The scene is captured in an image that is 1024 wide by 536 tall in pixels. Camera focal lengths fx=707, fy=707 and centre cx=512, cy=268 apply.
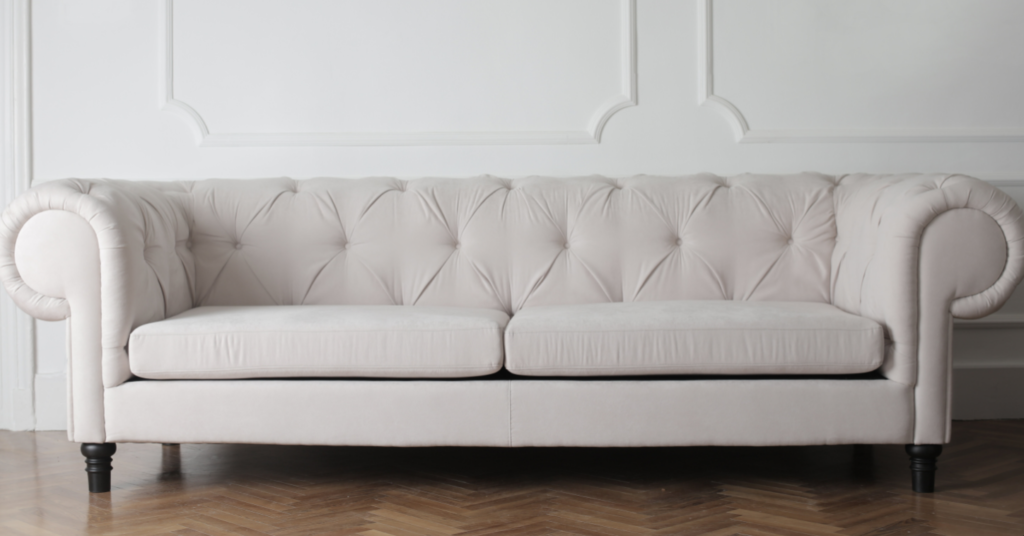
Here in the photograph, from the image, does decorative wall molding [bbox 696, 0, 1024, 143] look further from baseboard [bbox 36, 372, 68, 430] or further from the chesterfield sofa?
baseboard [bbox 36, 372, 68, 430]

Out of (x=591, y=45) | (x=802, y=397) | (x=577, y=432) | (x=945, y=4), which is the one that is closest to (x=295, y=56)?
(x=591, y=45)

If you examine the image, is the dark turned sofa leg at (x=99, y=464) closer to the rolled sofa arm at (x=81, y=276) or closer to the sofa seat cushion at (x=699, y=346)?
the rolled sofa arm at (x=81, y=276)

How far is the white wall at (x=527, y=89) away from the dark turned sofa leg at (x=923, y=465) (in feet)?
3.25

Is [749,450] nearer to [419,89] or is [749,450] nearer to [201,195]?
[419,89]

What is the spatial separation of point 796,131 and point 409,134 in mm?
1310

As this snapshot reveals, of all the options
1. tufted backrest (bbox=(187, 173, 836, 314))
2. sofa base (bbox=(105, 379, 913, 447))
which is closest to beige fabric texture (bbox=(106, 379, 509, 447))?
sofa base (bbox=(105, 379, 913, 447))

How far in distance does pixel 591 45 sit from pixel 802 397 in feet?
4.63

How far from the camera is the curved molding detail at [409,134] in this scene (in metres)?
2.40

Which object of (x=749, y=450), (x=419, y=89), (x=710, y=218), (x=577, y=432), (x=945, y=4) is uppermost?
(x=945, y=4)

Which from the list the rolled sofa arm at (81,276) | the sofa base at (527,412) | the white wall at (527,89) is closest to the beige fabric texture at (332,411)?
the sofa base at (527,412)

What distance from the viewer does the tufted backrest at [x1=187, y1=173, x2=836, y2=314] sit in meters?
2.01

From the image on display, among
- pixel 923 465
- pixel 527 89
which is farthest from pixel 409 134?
pixel 923 465

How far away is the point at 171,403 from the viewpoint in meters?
1.57

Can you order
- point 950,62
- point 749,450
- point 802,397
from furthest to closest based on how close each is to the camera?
point 950,62 → point 749,450 → point 802,397
